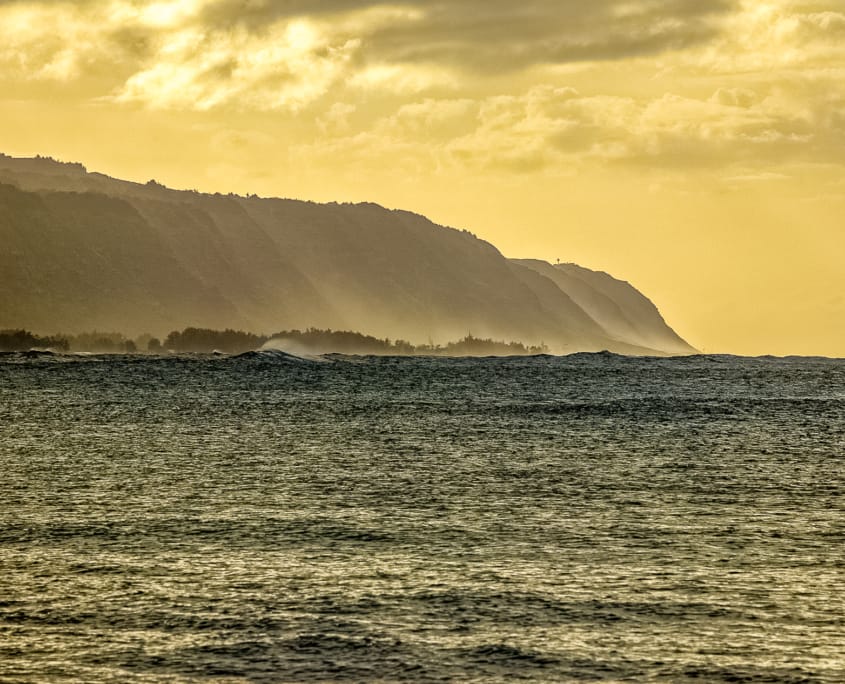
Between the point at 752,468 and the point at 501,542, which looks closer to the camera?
the point at 501,542

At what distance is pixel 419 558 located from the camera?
2505 cm

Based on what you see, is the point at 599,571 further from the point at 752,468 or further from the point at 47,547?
the point at 752,468

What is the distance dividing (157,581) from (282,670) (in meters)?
6.58

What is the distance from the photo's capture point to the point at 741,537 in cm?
2819

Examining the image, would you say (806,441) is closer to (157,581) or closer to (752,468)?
(752,468)

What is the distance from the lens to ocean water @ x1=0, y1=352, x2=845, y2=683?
1745cm

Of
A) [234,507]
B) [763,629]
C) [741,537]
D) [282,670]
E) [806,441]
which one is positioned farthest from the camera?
[806,441]

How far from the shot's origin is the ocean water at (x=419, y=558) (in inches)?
687

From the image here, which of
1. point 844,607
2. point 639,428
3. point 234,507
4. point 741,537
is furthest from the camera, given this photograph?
point 639,428

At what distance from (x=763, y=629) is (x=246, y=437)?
42.8m

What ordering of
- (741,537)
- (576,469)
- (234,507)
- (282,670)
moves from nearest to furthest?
(282,670)
(741,537)
(234,507)
(576,469)

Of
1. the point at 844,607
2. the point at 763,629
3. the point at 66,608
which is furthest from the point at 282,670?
the point at 844,607

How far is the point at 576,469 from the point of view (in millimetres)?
44594

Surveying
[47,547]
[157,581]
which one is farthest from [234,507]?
[157,581]
